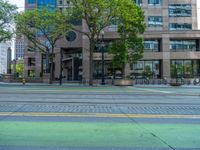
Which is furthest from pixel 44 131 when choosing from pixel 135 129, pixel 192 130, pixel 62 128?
pixel 192 130

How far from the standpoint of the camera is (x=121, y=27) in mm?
48156

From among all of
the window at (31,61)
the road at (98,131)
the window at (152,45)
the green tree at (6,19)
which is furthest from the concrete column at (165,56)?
the road at (98,131)

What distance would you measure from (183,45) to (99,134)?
2349 inches

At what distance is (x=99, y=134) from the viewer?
8.49 meters

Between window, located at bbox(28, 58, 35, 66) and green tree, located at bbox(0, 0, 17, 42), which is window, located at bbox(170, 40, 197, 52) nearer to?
green tree, located at bbox(0, 0, 17, 42)

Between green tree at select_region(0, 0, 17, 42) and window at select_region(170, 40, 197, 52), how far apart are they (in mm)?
29185

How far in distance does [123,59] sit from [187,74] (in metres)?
22.6

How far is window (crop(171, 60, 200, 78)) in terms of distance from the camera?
64750 millimetres

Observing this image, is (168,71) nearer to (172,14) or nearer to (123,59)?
(172,14)

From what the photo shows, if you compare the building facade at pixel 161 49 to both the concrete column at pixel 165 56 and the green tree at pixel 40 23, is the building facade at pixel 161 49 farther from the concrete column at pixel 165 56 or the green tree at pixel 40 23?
the green tree at pixel 40 23

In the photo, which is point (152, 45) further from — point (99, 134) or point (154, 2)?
point (99, 134)

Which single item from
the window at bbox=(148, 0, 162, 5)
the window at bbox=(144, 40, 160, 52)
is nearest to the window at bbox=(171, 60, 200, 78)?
the window at bbox=(144, 40, 160, 52)

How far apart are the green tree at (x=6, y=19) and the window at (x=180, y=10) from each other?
3295 cm

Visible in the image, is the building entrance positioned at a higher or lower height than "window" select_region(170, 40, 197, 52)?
lower
